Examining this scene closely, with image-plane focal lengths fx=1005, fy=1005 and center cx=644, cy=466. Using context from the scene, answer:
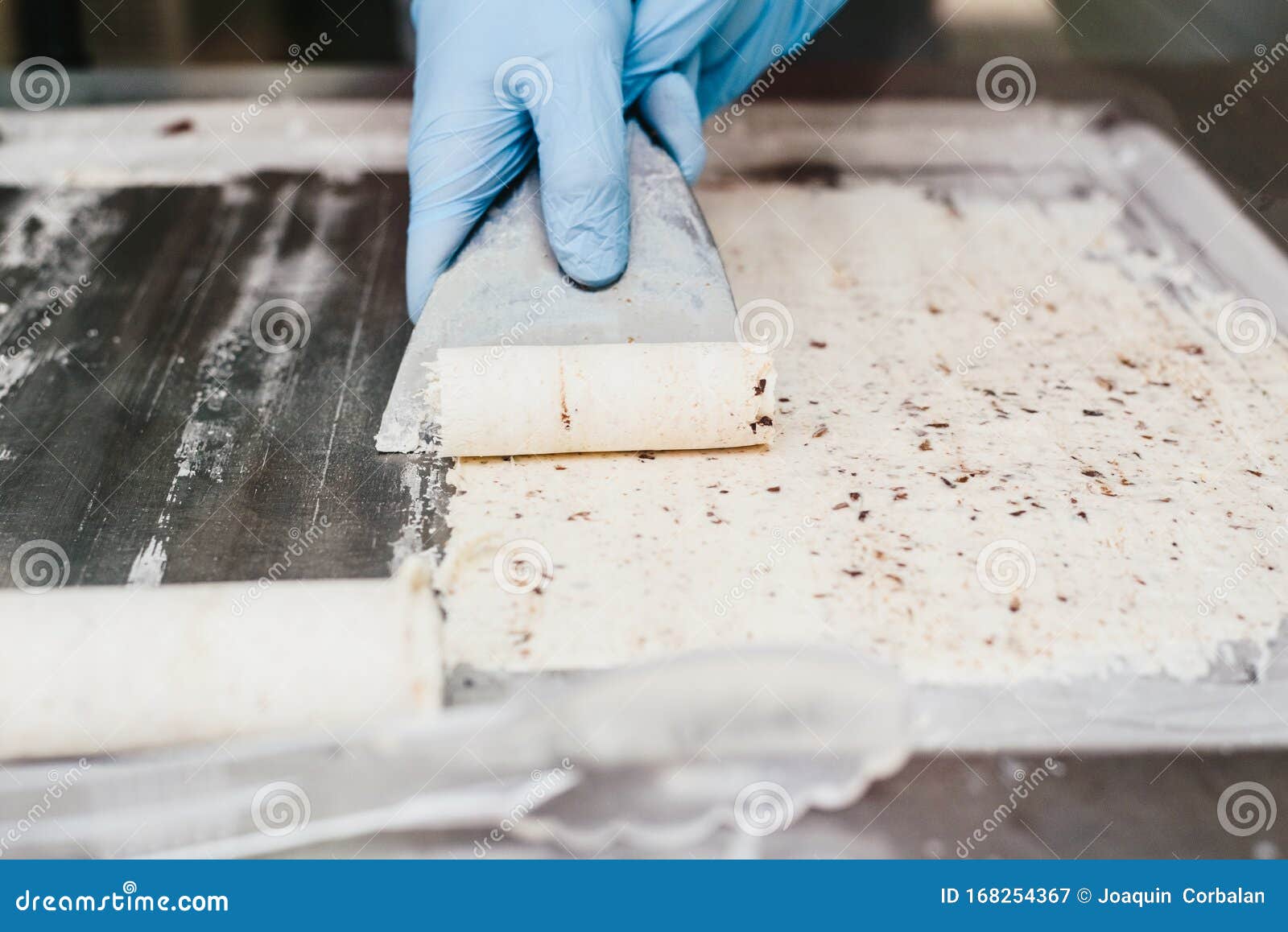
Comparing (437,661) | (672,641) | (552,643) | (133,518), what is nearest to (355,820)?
(437,661)

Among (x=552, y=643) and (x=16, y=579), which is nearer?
(x=552, y=643)

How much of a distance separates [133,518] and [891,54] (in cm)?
331

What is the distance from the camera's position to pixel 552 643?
5.20 feet

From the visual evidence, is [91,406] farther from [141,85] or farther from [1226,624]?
[1226,624]

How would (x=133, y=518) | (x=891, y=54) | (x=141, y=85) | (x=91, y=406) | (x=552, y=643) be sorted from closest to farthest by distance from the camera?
(x=552, y=643), (x=133, y=518), (x=91, y=406), (x=141, y=85), (x=891, y=54)
